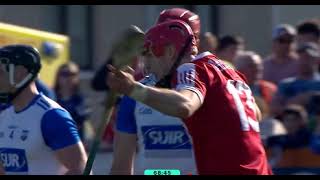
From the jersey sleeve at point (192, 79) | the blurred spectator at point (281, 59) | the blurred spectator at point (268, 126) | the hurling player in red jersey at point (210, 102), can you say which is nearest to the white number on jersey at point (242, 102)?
the hurling player in red jersey at point (210, 102)

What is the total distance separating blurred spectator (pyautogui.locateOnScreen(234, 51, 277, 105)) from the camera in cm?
1005

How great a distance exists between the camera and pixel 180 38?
6133 mm

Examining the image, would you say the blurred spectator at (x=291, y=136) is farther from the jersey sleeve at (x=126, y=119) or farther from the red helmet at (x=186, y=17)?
the red helmet at (x=186, y=17)

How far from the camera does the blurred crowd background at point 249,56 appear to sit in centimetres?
954

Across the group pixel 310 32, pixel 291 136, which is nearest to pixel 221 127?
pixel 291 136

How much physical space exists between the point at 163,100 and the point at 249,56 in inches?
188

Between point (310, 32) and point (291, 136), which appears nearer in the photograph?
point (291, 136)

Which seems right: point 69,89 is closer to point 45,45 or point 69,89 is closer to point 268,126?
point 45,45

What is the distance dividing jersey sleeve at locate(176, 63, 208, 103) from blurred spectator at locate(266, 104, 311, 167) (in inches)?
145

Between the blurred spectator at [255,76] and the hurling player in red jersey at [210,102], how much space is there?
12.7 ft

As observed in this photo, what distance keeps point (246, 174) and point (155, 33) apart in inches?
32.1

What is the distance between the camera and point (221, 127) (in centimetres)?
588
